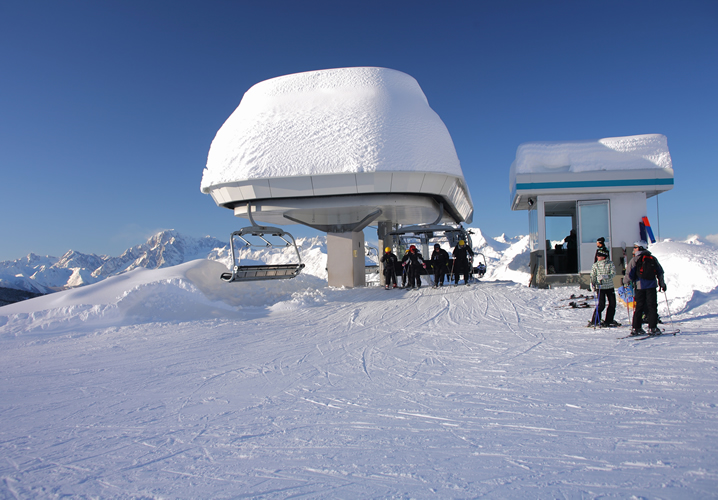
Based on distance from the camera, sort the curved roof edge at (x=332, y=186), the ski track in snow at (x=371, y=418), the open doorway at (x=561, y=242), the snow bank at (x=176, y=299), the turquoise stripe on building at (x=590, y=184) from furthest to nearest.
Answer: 1. the open doorway at (x=561, y=242)
2. the curved roof edge at (x=332, y=186)
3. the turquoise stripe on building at (x=590, y=184)
4. the snow bank at (x=176, y=299)
5. the ski track in snow at (x=371, y=418)

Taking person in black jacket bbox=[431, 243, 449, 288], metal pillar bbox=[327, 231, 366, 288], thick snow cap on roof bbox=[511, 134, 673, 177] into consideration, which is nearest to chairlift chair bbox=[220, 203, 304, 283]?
metal pillar bbox=[327, 231, 366, 288]

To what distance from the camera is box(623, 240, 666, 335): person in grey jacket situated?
725cm

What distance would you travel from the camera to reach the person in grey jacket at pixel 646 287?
7254 mm

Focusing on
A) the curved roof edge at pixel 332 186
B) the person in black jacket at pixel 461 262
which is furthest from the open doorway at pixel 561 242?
the curved roof edge at pixel 332 186

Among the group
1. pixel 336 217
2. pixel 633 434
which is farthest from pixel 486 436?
pixel 336 217

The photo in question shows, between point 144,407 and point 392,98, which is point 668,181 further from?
point 144,407

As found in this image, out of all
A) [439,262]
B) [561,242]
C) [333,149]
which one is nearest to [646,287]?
[439,262]

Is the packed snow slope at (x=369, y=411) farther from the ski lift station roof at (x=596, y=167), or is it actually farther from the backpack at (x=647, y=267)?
the ski lift station roof at (x=596, y=167)

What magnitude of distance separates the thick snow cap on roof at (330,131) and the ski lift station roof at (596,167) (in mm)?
3301

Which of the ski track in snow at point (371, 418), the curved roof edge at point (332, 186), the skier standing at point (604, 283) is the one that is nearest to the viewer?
the ski track in snow at point (371, 418)

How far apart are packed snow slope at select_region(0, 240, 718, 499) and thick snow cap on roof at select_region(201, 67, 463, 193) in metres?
7.87

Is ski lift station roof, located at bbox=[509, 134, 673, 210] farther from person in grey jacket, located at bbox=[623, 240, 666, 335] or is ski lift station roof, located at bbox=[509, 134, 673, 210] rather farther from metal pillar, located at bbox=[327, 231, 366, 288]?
person in grey jacket, located at bbox=[623, 240, 666, 335]

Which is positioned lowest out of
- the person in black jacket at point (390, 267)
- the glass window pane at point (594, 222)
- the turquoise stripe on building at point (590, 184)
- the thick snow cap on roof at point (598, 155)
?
the person in black jacket at point (390, 267)

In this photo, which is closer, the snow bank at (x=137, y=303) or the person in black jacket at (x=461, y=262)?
the snow bank at (x=137, y=303)
